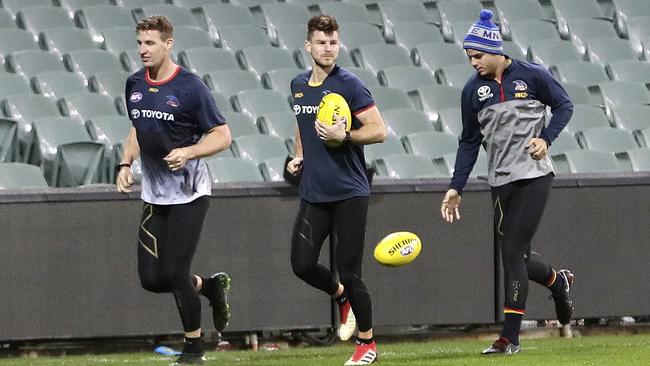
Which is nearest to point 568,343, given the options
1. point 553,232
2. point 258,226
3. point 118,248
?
point 553,232

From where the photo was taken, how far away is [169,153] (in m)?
A: 7.37

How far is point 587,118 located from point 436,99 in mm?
1576

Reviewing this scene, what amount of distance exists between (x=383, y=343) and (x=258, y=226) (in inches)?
49.8

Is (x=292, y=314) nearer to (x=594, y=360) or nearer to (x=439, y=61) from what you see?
(x=594, y=360)

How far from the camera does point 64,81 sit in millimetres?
12812

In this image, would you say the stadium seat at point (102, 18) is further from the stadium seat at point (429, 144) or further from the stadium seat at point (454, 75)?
the stadium seat at point (429, 144)

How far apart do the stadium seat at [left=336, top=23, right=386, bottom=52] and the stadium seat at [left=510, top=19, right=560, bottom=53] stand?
5.36ft

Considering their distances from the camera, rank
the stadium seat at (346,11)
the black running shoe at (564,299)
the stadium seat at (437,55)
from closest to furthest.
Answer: the black running shoe at (564,299)
the stadium seat at (437,55)
the stadium seat at (346,11)

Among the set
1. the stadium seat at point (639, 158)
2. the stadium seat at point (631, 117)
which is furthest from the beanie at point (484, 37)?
the stadium seat at point (631, 117)

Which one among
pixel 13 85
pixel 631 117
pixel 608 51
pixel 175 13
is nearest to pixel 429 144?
pixel 631 117

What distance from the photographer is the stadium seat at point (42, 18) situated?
1411 centimetres

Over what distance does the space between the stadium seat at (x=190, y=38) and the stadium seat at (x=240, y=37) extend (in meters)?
0.19

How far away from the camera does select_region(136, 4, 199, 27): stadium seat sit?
1466cm

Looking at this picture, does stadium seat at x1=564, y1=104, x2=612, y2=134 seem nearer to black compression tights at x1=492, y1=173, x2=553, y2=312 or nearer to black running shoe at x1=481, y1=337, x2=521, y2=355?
black compression tights at x1=492, y1=173, x2=553, y2=312
